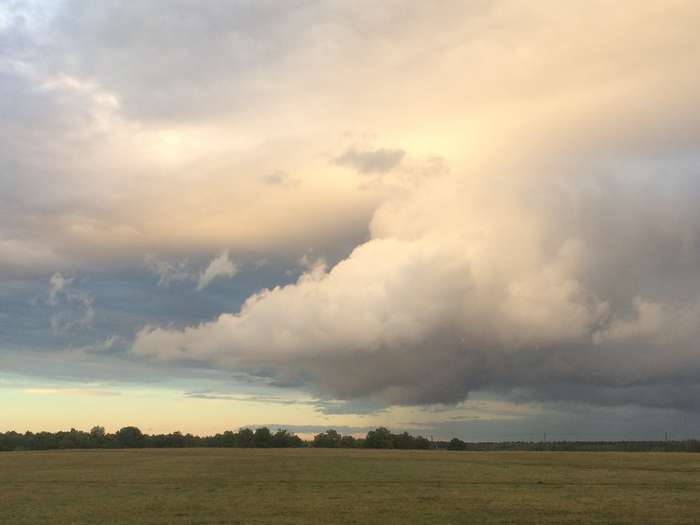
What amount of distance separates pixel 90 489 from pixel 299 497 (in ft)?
79.5

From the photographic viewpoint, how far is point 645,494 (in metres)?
60.5

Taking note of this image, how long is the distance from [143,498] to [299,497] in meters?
13.0

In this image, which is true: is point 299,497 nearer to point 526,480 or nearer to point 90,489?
point 90,489

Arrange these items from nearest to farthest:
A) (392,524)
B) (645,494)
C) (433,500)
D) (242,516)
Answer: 1. (392,524)
2. (242,516)
3. (433,500)
4. (645,494)

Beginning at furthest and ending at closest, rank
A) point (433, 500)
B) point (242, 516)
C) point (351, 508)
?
point (433, 500) → point (351, 508) → point (242, 516)

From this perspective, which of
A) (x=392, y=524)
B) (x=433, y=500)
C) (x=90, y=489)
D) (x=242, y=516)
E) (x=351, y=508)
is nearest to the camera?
(x=392, y=524)

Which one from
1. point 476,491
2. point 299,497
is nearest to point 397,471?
point 476,491

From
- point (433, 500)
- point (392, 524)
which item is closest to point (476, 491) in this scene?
point (433, 500)

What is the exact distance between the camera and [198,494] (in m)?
60.7

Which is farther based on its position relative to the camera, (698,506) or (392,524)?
(698,506)

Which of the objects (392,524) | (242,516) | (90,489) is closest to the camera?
(392,524)

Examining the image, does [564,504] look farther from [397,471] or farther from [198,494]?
[397,471]

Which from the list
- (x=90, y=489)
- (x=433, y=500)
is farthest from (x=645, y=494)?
(x=90, y=489)

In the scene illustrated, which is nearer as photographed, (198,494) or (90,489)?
(198,494)
